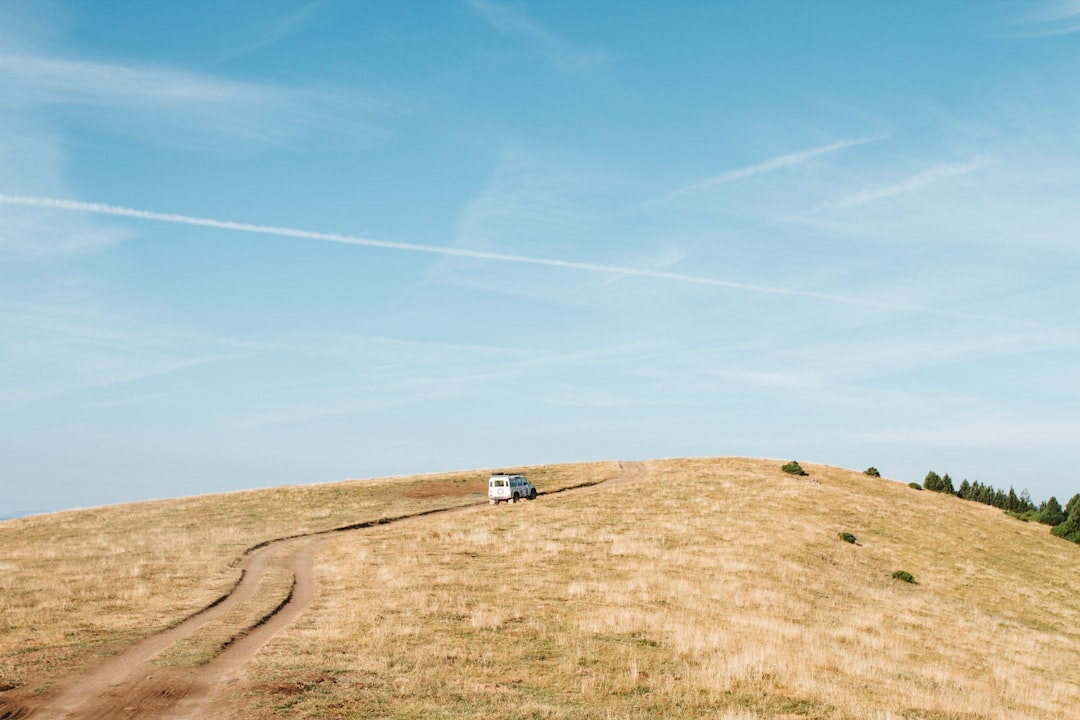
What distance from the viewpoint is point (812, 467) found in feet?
272

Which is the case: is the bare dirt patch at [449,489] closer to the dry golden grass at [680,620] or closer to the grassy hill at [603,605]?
the grassy hill at [603,605]

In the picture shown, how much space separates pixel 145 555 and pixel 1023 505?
99.3 m

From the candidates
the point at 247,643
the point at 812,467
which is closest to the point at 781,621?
the point at 247,643

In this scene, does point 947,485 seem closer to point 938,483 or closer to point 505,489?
point 938,483

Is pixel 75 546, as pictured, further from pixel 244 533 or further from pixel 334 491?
pixel 334 491

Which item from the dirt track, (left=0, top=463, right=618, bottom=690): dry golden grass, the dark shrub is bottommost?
the dark shrub

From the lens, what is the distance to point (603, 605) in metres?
28.3

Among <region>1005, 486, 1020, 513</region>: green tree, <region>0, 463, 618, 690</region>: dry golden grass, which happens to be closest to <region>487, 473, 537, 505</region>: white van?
<region>0, 463, 618, 690</region>: dry golden grass

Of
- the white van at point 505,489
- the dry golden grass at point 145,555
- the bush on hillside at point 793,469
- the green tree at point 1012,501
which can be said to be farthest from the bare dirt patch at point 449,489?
the green tree at point 1012,501

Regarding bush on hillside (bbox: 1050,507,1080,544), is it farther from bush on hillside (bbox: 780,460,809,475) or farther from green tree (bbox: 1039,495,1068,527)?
bush on hillside (bbox: 780,460,809,475)

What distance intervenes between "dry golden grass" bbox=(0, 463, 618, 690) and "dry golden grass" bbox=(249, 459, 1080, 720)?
15.6ft

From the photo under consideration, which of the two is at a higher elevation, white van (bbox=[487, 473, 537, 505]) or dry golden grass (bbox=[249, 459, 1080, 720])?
white van (bbox=[487, 473, 537, 505])

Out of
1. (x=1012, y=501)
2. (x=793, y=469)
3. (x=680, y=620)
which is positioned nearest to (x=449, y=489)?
(x=793, y=469)

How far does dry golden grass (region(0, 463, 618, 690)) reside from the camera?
20.9 metres
